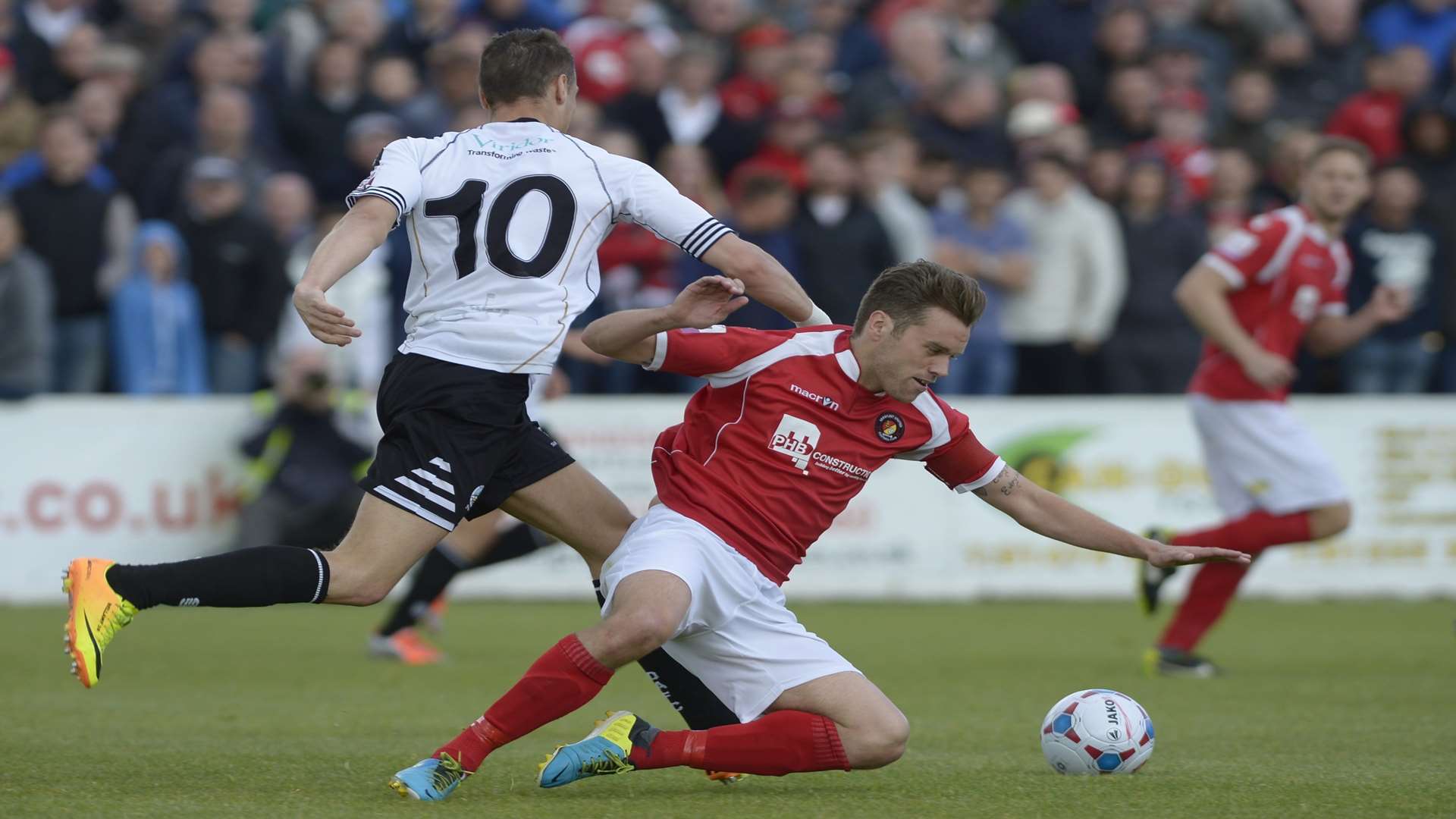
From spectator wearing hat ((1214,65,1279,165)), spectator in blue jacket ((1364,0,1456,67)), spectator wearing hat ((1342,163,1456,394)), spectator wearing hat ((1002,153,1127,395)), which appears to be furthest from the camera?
spectator in blue jacket ((1364,0,1456,67))

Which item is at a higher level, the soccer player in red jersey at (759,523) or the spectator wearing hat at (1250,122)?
the spectator wearing hat at (1250,122)

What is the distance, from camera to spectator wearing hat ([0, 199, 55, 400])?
1234cm

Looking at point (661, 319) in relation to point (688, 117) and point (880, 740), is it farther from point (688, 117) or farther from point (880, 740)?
point (688, 117)

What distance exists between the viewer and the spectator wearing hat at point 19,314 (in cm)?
1234

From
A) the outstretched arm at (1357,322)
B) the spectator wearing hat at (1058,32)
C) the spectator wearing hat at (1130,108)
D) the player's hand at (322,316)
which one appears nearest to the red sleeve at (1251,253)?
the outstretched arm at (1357,322)

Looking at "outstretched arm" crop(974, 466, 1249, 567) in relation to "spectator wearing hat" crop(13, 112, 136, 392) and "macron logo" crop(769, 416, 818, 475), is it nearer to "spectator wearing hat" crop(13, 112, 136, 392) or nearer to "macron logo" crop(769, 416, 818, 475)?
"macron logo" crop(769, 416, 818, 475)

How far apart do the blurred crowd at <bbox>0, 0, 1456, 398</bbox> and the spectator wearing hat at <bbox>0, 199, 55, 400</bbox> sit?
2 cm

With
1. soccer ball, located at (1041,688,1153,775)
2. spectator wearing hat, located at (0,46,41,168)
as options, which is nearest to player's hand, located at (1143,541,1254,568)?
soccer ball, located at (1041,688,1153,775)

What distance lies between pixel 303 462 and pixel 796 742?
801 cm

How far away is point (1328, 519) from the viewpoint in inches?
363

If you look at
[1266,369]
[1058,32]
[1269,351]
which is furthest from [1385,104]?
[1266,369]

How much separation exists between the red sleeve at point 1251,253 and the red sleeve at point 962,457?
3.65 metres

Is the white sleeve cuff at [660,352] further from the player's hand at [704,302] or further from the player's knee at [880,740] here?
the player's knee at [880,740]

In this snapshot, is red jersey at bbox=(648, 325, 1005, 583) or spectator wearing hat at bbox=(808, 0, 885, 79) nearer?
red jersey at bbox=(648, 325, 1005, 583)
